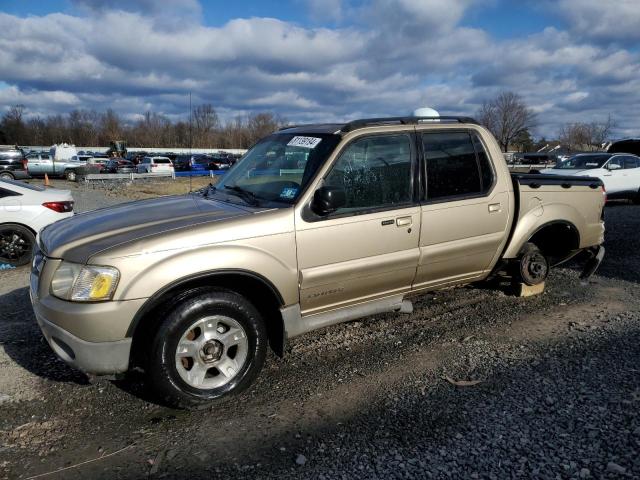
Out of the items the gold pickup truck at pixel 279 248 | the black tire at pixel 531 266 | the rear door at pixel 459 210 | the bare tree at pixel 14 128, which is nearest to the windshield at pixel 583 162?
the black tire at pixel 531 266

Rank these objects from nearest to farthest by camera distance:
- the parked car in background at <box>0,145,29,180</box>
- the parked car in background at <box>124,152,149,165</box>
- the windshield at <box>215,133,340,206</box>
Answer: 1. the windshield at <box>215,133,340,206</box>
2. the parked car in background at <box>0,145,29,180</box>
3. the parked car in background at <box>124,152,149,165</box>

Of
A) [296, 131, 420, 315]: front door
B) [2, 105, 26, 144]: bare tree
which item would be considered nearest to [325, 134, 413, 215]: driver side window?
[296, 131, 420, 315]: front door

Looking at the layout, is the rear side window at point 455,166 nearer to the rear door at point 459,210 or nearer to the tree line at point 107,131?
the rear door at point 459,210

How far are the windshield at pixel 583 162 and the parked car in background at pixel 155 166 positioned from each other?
2962cm

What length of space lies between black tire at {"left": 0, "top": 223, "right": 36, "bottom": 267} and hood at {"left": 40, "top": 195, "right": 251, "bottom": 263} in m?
3.88

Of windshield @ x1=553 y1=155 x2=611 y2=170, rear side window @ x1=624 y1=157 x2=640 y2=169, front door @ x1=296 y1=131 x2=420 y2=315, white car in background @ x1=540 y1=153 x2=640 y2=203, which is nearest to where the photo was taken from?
front door @ x1=296 y1=131 x2=420 y2=315

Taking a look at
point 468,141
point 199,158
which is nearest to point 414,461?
point 468,141

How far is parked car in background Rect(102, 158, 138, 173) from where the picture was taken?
39.2 m

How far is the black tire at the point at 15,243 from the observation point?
7.02 meters

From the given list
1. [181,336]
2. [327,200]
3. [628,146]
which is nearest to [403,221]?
[327,200]

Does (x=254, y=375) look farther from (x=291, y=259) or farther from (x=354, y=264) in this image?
(x=354, y=264)

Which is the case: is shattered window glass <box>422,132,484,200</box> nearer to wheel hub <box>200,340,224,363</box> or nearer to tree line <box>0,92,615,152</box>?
wheel hub <box>200,340,224,363</box>

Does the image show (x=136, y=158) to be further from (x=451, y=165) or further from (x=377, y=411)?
(x=377, y=411)

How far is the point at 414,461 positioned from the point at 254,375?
129 centimetres
